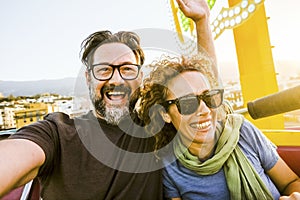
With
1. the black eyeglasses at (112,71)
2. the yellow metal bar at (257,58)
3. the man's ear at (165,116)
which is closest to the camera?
the man's ear at (165,116)

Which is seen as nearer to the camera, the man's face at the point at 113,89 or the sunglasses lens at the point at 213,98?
the sunglasses lens at the point at 213,98

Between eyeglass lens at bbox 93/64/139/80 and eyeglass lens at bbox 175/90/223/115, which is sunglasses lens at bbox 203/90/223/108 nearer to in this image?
eyeglass lens at bbox 175/90/223/115

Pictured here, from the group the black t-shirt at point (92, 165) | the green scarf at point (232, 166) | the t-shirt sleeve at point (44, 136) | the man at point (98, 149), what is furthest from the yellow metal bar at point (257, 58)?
the t-shirt sleeve at point (44, 136)

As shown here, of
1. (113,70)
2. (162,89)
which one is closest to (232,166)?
(162,89)

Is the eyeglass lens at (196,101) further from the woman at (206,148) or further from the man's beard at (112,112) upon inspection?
the man's beard at (112,112)

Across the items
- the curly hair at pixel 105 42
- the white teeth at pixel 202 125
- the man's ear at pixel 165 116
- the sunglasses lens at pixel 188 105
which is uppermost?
the curly hair at pixel 105 42

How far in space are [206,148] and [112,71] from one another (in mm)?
511

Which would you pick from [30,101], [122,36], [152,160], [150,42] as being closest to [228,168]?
[152,160]

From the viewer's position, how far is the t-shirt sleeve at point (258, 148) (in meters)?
1.10

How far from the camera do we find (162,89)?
3.89ft

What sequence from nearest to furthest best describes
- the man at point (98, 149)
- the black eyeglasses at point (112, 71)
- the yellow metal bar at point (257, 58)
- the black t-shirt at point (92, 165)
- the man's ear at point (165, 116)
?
the man at point (98, 149)
the black t-shirt at point (92, 165)
the man's ear at point (165, 116)
the black eyeglasses at point (112, 71)
the yellow metal bar at point (257, 58)

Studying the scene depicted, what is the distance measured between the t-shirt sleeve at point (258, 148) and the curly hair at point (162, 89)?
22cm

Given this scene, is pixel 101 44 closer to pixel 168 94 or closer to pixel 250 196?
pixel 168 94

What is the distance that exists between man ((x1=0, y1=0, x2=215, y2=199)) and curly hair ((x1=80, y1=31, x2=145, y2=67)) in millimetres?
80
